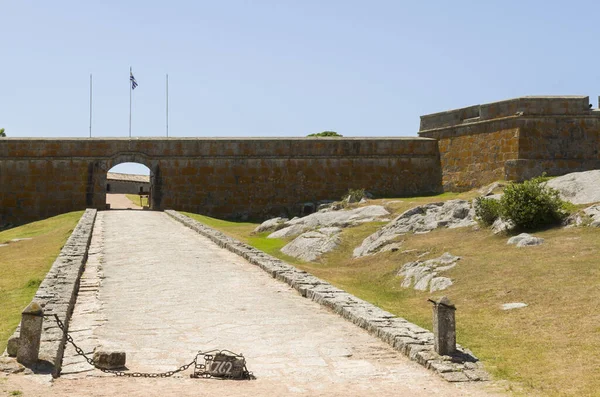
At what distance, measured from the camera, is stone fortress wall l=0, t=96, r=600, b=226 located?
111 feet

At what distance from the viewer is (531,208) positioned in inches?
724

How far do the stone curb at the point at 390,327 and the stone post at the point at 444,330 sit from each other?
11 centimetres

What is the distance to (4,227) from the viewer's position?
33.6 metres

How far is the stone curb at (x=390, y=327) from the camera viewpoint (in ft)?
27.1

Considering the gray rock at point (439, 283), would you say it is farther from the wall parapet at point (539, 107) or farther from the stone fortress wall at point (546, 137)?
the wall parapet at point (539, 107)

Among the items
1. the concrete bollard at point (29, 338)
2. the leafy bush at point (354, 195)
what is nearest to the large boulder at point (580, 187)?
the leafy bush at point (354, 195)

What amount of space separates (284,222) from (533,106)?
10.9m

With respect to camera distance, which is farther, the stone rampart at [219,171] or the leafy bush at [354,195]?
the stone rampart at [219,171]

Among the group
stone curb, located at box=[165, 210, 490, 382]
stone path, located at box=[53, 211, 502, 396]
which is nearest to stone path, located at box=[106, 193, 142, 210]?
stone path, located at box=[53, 211, 502, 396]

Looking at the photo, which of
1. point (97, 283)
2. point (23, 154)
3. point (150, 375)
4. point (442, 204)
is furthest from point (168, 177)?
point (150, 375)

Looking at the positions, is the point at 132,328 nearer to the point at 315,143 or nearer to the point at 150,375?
the point at 150,375

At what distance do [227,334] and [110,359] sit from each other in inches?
81.1

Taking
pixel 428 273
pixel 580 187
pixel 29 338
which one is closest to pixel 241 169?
pixel 580 187

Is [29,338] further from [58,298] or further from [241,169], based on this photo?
[241,169]
